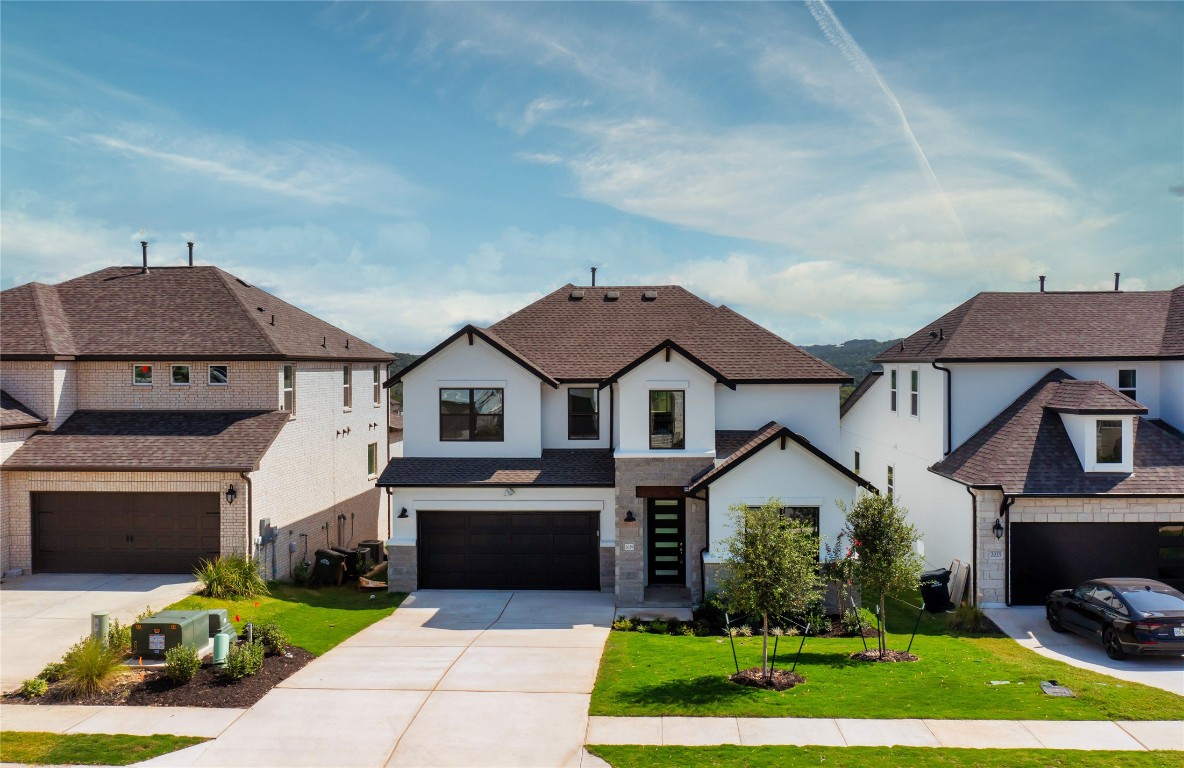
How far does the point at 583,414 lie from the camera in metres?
22.0

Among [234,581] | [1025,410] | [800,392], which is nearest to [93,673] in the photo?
[234,581]

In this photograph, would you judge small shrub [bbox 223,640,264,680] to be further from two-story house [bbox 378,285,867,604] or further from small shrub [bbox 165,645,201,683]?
two-story house [bbox 378,285,867,604]

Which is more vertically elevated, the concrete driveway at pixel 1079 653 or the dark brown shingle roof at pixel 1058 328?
the dark brown shingle roof at pixel 1058 328

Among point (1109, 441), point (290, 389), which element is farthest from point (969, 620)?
point (290, 389)

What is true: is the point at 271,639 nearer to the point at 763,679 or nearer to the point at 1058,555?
the point at 763,679

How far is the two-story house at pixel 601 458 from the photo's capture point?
61.2ft

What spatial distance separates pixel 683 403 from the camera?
19797 millimetres

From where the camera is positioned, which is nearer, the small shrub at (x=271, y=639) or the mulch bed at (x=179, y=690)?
the mulch bed at (x=179, y=690)

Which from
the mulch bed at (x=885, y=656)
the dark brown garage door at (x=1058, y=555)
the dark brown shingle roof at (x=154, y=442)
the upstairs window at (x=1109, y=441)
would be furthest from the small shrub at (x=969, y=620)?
the dark brown shingle roof at (x=154, y=442)

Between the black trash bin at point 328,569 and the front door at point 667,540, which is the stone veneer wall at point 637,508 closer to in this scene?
the front door at point 667,540

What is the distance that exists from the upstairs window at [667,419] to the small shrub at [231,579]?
10619 mm

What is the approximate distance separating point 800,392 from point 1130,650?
956cm

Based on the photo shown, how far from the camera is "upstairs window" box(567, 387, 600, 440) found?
2192 cm

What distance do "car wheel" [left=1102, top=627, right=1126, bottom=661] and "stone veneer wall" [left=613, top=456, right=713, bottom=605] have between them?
8.58 metres
